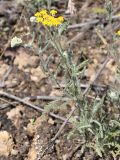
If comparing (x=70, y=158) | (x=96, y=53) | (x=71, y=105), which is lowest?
(x=70, y=158)

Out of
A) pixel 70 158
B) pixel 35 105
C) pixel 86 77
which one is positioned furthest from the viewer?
pixel 86 77

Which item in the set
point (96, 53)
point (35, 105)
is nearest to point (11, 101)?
point (35, 105)

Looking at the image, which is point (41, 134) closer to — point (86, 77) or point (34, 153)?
point (34, 153)

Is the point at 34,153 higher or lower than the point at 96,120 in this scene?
lower

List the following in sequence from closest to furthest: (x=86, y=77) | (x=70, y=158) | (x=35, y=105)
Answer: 1. (x=70, y=158)
2. (x=35, y=105)
3. (x=86, y=77)

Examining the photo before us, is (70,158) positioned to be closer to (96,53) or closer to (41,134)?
(41,134)

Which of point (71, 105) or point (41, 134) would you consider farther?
point (71, 105)

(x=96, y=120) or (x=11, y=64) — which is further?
(x=11, y=64)

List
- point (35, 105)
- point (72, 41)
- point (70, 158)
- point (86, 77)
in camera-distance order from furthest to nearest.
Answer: point (72, 41), point (86, 77), point (35, 105), point (70, 158)

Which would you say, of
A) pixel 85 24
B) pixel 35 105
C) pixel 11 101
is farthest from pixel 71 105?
A: pixel 85 24
